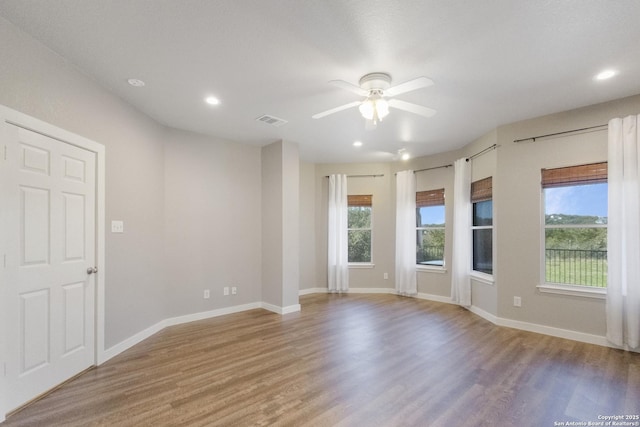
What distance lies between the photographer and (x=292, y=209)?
5055 millimetres

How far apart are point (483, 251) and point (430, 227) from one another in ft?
4.24

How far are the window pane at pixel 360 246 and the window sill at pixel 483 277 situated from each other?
2.19 metres

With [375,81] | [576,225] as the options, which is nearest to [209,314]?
[375,81]

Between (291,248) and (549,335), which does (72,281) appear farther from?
(549,335)

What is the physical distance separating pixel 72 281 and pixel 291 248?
2.84 metres

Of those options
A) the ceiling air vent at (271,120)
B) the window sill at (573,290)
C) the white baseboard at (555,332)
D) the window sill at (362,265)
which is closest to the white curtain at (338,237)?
the window sill at (362,265)

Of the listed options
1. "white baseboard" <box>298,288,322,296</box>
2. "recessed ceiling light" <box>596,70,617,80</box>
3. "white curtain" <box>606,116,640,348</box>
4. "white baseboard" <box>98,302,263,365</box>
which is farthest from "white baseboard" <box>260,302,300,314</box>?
"recessed ceiling light" <box>596,70,617,80</box>

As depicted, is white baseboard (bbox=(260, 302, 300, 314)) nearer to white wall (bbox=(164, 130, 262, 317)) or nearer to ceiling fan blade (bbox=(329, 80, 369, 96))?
white wall (bbox=(164, 130, 262, 317))

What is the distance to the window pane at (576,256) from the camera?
3666mm

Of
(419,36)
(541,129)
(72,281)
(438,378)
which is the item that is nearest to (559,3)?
(419,36)

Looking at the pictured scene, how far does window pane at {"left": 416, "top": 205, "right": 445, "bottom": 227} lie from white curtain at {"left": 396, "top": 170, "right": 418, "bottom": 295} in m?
0.20

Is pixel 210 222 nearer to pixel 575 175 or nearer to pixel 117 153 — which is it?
pixel 117 153

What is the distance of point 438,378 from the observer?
2.75 meters

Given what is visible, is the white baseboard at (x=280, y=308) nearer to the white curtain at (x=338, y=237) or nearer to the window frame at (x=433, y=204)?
the white curtain at (x=338, y=237)
